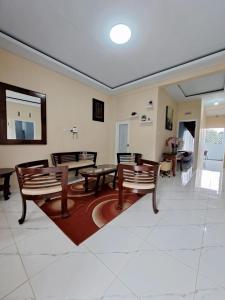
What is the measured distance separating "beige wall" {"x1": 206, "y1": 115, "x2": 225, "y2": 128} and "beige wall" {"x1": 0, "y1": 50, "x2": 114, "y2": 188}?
Result: 6.84m

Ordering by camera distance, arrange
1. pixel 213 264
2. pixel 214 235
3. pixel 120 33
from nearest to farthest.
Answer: pixel 213 264 → pixel 214 235 → pixel 120 33

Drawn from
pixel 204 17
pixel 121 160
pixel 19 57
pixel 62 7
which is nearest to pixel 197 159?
pixel 121 160

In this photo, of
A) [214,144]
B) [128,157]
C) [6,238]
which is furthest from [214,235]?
[214,144]

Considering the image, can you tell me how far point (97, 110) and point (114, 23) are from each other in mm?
2910

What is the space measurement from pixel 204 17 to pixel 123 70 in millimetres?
1983

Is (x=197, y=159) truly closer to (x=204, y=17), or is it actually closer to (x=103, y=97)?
(x=103, y=97)

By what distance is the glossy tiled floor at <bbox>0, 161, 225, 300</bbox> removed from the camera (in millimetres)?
1112

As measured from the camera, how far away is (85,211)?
7.59 feet

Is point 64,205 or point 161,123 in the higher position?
point 161,123

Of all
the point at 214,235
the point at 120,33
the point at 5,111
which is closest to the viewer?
the point at 214,235

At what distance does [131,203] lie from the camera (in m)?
2.63

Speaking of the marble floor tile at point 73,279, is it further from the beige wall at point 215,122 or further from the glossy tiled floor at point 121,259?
the beige wall at point 215,122

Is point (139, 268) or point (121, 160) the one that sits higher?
point (121, 160)

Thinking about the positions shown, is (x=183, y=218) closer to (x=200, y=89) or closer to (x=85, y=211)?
(x=85, y=211)
